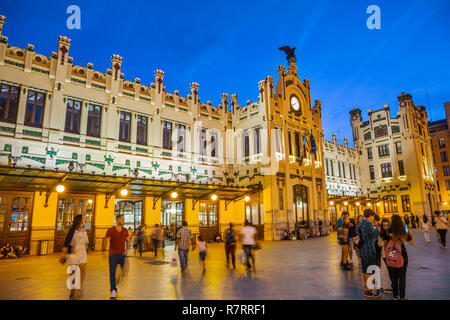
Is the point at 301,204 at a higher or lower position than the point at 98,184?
lower

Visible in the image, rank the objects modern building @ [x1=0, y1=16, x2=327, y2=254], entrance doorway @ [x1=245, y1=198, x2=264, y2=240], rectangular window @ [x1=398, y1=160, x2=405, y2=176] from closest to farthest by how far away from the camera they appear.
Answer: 1. modern building @ [x1=0, y1=16, x2=327, y2=254]
2. entrance doorway @ [x1=245, y1=198, x2=264, y2=240]
3. rectangular window @ [x1=398, y1=160, x2=405, y2=176]

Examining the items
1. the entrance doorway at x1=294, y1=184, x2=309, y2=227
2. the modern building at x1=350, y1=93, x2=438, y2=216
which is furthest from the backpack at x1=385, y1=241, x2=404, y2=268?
the modern building at x1=350, y1=93, x2=438, y2=216

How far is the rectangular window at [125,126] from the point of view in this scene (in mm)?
20500

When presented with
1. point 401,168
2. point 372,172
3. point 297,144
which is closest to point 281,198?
point 297,144

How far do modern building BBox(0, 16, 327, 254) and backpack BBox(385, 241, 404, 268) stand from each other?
12.8 metres

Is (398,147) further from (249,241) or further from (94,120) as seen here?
(94,120)

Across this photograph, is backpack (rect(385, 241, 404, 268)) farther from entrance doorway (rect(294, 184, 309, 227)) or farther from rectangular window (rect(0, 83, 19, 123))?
entrance doorway (rect(294, 184, 309, 227))

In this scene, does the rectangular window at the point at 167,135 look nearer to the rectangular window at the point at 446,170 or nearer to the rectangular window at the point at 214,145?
the rectangular window at the point at 214,145

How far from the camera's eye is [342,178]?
40.3 m

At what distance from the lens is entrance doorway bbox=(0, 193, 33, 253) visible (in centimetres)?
1538

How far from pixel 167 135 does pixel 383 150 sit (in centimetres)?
3383

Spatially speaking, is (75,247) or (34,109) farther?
(34,109)
